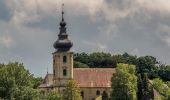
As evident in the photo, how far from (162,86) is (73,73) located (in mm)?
16990

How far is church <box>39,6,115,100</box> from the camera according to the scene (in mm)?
169750

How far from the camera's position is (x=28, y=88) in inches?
3615

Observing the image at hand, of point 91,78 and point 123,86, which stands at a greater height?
point 91,78

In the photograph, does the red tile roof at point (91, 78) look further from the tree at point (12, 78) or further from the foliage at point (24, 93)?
the foliage at point (24, 93)

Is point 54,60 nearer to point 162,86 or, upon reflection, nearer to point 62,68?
point 62,68

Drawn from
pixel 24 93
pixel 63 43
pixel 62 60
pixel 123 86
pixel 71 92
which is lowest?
pixel 24 93

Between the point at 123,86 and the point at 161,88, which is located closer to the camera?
the point at 123,86

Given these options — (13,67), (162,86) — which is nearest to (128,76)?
(162,86)

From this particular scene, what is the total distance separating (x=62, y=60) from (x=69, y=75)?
10.5 feet

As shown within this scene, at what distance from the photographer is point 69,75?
562ft

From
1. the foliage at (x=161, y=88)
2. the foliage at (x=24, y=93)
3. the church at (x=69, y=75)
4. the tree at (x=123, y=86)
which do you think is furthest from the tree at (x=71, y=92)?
the foliage at (x=24, y=93)

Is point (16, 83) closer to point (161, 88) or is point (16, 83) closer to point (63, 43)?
point (63, 43)

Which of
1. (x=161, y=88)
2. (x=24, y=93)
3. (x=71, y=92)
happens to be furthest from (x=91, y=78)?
(x=24, y=93)

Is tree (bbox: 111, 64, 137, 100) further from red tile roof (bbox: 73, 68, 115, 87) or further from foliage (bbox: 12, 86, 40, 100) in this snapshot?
foliage (bbox: 12, 86, 40, 100)
